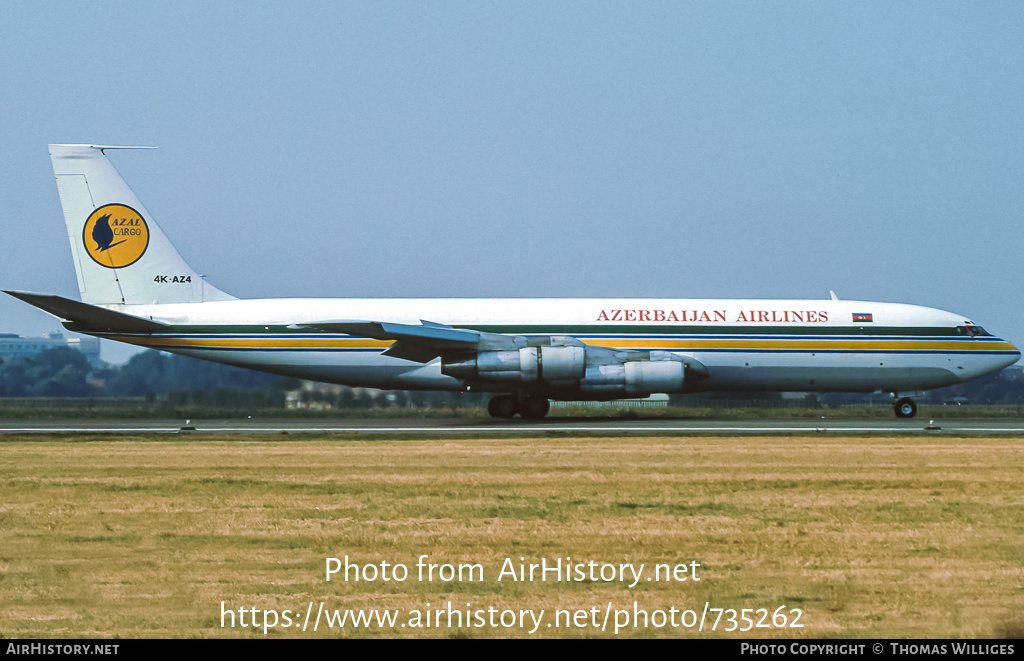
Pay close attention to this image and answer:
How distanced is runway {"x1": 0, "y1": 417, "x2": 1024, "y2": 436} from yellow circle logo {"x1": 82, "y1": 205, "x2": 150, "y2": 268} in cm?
485

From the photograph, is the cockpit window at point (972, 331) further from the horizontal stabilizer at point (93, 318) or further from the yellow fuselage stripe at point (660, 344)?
the horizontal stabilizer at point (93, 318)

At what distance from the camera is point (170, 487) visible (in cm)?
1256

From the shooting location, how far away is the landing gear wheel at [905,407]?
29.5 meters

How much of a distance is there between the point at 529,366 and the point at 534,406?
2.20 metres

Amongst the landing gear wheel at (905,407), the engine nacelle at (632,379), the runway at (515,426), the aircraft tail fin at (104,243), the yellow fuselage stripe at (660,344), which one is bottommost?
the runway at (515,426)

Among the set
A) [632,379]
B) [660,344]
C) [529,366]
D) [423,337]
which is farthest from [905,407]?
[423,337]

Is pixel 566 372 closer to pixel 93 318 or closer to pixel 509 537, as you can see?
pixel 93 318

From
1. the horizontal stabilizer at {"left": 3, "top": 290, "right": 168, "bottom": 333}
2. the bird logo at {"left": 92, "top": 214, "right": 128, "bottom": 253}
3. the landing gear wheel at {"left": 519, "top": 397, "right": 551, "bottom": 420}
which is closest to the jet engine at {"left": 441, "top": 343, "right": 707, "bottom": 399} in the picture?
the landing gear wheel at {"left": 519, "top": 397, "right": 551, "bottom": 420}

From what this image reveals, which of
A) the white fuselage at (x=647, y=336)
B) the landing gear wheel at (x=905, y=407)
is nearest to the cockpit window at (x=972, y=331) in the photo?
the white fuselage at (x=647, y=336)

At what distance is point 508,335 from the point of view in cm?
2723

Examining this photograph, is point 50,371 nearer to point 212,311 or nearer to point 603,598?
point 212,311

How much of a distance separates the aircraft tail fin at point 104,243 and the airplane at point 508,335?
33mm

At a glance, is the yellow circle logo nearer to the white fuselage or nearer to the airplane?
the airplane
